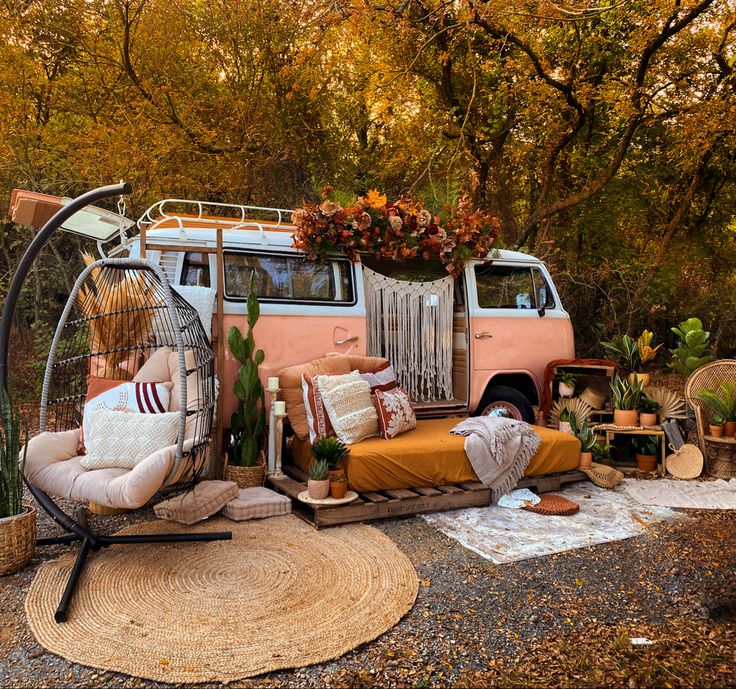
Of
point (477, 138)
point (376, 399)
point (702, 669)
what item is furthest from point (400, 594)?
point (477, 138)

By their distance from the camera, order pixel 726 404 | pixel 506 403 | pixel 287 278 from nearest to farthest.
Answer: pixel 287 278 < pixel 726 404 < pixel 506 403

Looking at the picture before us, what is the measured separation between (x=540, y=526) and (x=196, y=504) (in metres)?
2.39

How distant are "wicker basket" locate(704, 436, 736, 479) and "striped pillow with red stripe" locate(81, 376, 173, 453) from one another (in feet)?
16.1

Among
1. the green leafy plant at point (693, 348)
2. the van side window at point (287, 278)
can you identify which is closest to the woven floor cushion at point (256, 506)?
the van side window at point (287, 278)

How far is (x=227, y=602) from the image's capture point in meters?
3.12

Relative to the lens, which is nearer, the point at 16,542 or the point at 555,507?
the point at 16,542

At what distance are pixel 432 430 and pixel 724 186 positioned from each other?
10276 millimetres

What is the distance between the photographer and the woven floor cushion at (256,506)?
14.0 feet

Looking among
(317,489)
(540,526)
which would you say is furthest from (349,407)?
(540,526)

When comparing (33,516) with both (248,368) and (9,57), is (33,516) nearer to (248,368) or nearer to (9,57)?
(248,368)

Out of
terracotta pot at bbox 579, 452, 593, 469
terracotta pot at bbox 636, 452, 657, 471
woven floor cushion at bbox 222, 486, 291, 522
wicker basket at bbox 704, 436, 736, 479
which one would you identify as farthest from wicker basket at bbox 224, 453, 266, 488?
wicker basket at bbox 704, 436, 736, 479

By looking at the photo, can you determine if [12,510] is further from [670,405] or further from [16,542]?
[670,405]

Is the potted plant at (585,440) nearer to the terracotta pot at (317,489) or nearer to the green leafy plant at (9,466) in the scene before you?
the terracotta pot at (317,489)

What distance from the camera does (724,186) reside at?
12133 mm
